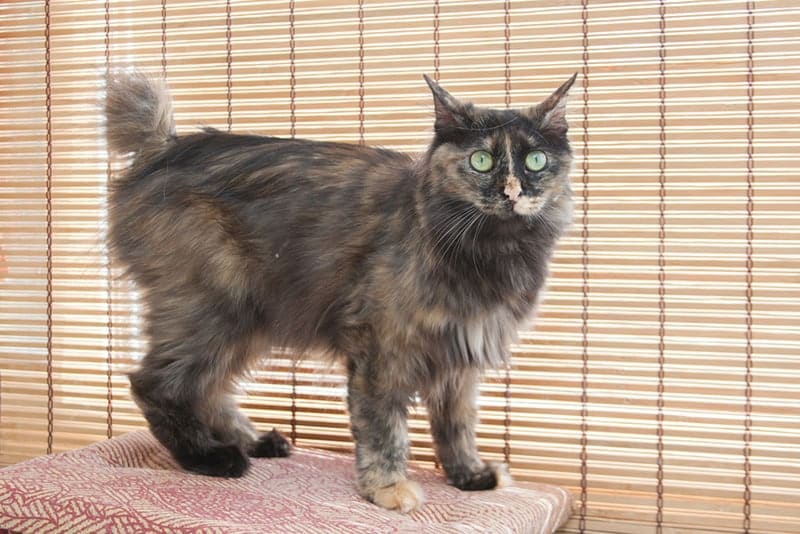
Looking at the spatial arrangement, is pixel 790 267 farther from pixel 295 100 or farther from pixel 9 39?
pixel 9 39

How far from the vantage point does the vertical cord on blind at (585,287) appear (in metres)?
2.24

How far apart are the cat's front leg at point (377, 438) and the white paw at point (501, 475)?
10.2 inches

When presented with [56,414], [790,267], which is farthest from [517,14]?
[56,414]

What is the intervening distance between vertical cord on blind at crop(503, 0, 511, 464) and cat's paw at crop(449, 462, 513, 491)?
146 mm

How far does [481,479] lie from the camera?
2184mm

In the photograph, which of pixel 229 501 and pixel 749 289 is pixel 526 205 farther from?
pixel 229 501

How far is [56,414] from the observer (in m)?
2.80

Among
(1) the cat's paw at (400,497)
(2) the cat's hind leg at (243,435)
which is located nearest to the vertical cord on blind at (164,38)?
(2) the cat's hind leg at (243,435)

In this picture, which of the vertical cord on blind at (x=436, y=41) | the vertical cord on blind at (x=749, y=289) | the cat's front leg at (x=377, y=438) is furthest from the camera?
the vertical cord on blind at (x=436, y=41)

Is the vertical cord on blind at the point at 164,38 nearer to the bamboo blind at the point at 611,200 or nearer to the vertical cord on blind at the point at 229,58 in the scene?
the bamboo blind at the point at 611,200

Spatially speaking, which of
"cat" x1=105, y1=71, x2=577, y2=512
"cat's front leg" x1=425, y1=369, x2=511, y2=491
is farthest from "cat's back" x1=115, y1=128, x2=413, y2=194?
"cat's front leg" x1=425, y1=369, x2=511, y2=491

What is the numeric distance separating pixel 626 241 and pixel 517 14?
0.65 meters

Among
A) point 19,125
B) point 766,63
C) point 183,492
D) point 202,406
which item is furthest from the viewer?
point 19,125

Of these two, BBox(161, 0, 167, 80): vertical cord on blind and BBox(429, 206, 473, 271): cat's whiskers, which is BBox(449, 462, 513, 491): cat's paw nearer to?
BBox(429, 206, 473, 271): cat's whiskers
